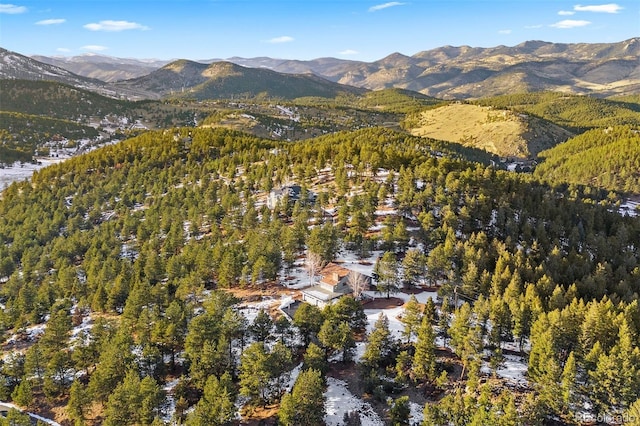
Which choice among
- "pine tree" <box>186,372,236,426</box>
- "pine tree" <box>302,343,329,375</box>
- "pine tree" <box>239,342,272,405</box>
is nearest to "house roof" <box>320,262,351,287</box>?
"pine tree" <box>302,343,329,375</box>

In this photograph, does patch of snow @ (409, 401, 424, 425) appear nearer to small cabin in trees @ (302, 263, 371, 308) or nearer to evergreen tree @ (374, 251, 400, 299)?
small cabin in trees @ (302, 263, 371, 308)

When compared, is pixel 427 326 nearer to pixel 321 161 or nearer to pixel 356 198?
pixel 356 198

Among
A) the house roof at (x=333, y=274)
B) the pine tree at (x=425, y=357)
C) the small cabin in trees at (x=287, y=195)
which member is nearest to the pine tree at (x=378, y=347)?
the pine tree at (x=425, y=357)

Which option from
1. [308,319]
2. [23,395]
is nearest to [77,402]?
[23,395]

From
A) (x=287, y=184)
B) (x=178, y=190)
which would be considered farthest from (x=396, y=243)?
(x=178, y=190)

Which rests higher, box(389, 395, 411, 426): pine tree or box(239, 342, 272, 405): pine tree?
box(239, 342, 272, 405): pine tree
